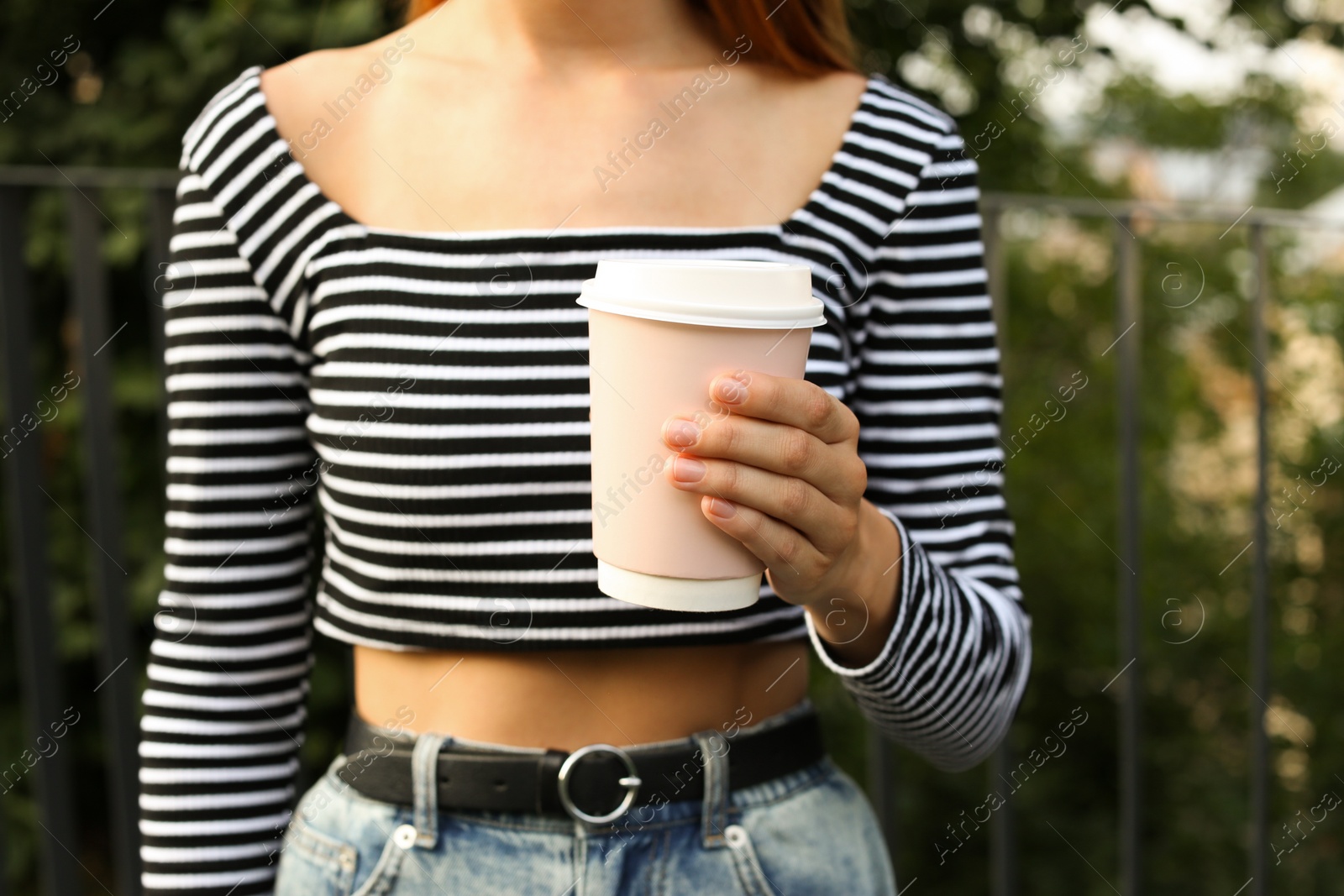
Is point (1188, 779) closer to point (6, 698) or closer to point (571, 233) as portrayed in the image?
point (571, 233)

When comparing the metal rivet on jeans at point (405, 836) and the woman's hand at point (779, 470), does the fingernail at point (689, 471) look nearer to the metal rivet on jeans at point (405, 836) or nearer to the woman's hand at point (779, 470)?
the woman's hand at point (779, 470)

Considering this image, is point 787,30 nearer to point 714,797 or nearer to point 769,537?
point 769,537

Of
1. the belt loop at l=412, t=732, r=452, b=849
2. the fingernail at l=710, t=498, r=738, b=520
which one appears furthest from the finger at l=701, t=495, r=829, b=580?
the belt loop at l=412, t=732, r=452, b=849

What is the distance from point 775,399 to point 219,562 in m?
0.62

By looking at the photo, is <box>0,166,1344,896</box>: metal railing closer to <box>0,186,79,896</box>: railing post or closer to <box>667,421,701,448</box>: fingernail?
<box>0,186,79,896</box>: railing post

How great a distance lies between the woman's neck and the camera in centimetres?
103

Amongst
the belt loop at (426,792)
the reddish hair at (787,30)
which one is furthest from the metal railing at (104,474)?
the belt loop at (426,792)

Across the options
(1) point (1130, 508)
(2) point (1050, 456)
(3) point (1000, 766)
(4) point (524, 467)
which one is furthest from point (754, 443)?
(2) point (1050, 456)

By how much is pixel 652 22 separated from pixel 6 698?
7.69ft

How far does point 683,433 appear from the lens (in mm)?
707

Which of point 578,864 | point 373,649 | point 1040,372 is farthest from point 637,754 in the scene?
point 1040,372

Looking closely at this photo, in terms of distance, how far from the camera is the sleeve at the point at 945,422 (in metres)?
1.00

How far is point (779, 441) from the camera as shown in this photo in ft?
2.32

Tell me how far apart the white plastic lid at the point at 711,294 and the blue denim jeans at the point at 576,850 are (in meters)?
0.41
